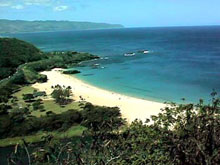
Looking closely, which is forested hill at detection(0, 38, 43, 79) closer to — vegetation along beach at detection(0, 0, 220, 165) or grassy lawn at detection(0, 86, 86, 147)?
vegetation along beach at detection(0, 0, 220, 165)

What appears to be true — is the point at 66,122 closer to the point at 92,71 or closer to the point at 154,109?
the point at 154,109

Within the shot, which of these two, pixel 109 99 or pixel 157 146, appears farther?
pixel 109 99

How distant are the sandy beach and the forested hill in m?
14.7

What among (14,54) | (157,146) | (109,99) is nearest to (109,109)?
(109,99)

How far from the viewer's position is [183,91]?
4609cm

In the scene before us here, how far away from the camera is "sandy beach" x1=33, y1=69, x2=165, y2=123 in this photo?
36719 mm

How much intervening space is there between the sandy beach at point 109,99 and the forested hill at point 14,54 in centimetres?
1471

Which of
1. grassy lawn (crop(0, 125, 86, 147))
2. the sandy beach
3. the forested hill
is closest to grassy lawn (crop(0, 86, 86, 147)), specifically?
grassy lawn (crop(0, 125, 86, 147))

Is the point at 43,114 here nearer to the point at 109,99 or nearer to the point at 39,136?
the point at 39,136

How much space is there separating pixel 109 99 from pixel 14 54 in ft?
141

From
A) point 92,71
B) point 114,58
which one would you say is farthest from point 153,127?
point 114,58

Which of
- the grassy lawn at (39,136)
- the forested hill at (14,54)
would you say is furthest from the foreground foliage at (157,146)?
the forested hill at (14,54)

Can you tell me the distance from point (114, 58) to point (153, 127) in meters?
71.3

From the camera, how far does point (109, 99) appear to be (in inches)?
1704
